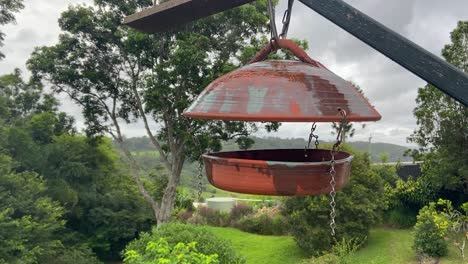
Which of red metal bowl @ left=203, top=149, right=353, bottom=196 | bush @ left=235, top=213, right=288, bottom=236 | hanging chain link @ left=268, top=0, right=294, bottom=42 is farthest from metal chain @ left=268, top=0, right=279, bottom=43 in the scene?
bush @ left=235, top=213, right=288, bottom=236

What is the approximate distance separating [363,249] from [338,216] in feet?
4.02

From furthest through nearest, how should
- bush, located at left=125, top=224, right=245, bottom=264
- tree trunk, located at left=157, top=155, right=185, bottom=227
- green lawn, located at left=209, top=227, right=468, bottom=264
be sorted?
tree trunk, located at left=157, top=155, right=185, bottom=227
green lawn, located at left=209, top=227, right=468, bottom=264
bush, located at left=125, top=224, right=245, bottom=264

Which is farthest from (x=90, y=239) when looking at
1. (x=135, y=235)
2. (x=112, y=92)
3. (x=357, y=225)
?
(x=357, y=225)

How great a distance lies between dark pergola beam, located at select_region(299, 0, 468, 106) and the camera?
170 centimetres

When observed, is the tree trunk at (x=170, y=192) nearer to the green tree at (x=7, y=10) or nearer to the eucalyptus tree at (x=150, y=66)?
the eucalyptus tree at (x=150, y=66)

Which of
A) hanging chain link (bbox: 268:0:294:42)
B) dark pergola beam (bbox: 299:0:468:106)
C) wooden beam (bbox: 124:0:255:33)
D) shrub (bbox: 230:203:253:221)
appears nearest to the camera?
dark pergola beam (bbox: 299:0:468:106)

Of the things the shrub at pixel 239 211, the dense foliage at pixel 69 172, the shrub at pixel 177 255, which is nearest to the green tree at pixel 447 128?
the shrub at pixel 239 211

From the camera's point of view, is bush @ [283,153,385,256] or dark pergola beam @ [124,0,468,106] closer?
dark pergola beam @ [124,0,468,106]

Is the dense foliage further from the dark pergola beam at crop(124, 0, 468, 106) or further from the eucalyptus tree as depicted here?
the dark pergola beam at crop(124, 0, 468, 106)

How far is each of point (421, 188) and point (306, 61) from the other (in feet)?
42.8

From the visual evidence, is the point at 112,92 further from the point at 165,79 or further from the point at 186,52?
the point at 186,52

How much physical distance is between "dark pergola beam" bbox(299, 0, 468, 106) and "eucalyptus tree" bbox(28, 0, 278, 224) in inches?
328

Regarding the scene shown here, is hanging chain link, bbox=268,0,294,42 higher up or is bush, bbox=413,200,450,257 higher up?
hanging chain link, bbox=268,0,294,42

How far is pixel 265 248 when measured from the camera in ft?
40.9
